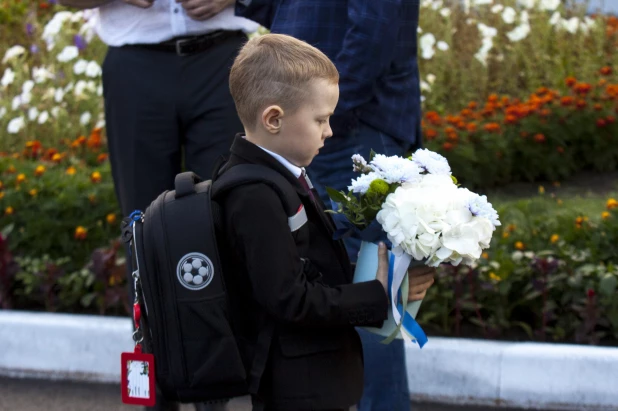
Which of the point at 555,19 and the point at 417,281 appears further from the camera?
the point at 555,19

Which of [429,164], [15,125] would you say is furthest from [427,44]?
[429,164]

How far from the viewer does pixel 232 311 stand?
219 cm

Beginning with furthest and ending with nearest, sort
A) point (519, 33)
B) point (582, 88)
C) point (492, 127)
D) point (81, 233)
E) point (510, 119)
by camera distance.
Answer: point (519, 33) → point (582, 88) → point (510, 119) → point (492, 127) → point (81, 233)

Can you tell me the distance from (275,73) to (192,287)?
469mm

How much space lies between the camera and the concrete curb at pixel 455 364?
A: 360 centimetres

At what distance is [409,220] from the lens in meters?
2.12

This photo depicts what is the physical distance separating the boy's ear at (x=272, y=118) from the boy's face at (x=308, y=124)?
0.01m

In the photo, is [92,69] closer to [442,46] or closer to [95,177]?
[95,177]

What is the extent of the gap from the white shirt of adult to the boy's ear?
3.63 ft

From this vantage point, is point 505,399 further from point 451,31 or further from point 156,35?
point 451,31

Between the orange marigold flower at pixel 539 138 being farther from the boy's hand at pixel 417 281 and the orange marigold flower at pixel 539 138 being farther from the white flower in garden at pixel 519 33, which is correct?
the boy's hand at pixel 417 281

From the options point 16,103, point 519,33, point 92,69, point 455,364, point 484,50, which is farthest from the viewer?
point 519,33

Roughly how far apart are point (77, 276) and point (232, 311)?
2.47 metres

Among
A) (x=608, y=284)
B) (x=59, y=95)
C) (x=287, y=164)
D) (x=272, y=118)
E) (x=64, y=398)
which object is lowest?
(x=59, y=95)
